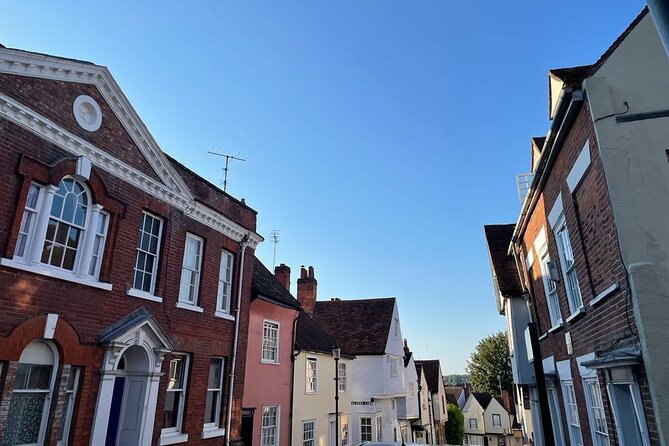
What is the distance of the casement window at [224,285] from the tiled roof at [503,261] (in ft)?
29.0

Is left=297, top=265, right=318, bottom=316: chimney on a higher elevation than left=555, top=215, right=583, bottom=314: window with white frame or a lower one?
higher

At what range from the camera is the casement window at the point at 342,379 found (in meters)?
24.7

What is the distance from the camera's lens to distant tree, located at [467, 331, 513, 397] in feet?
183

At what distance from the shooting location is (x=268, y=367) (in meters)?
16.9

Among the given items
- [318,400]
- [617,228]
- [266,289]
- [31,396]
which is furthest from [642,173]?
[318,400]

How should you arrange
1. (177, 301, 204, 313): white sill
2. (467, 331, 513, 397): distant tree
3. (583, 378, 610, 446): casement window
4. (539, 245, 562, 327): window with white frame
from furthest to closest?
1. (467, 331, 513, 397): distant tree
2. (177, 301, 204, 313): white sill
3. (539, 245, 562, 327): window with white frame
4. (583, 378, 610, 446): casement window

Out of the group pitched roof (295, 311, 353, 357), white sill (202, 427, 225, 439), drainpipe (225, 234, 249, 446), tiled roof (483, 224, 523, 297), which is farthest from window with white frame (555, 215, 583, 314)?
pitched roof (295, 311, 353, 357)

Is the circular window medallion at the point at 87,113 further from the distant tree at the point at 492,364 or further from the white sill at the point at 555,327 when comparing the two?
the distant tree at the point at 492,364

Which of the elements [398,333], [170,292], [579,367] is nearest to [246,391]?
[170,292]

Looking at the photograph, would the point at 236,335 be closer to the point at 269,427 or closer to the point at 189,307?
the point at 189,307

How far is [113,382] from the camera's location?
999cm

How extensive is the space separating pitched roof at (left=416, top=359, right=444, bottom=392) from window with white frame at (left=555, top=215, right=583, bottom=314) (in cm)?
3775

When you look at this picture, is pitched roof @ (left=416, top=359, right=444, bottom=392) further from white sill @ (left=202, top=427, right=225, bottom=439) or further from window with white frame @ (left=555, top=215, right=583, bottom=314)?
window with white frame @ (left=555, top=215, right=583, bottom=314)

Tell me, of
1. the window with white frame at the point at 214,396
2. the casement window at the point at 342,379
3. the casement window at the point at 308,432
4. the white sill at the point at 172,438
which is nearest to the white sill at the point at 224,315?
the window with white frame at the point at 214,396
